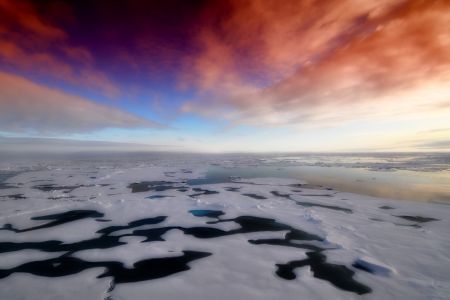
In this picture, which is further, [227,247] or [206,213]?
[206,213]

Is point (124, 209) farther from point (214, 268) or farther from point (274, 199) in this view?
point (274, 199)

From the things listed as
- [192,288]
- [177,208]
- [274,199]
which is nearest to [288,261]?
[192,288]

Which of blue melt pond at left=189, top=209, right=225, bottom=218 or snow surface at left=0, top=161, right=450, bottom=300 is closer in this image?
snow surface at left=0, top=161, right=450, bottom=300

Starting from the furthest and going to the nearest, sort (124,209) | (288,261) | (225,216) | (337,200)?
(337,200)
(124,209)
(225,216)
(288,261)

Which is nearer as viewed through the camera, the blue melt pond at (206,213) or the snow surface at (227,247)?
the snow surface at (227,247)
